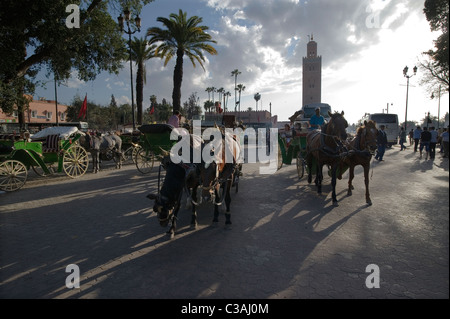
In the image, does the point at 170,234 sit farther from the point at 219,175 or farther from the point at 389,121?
the point at 389,121

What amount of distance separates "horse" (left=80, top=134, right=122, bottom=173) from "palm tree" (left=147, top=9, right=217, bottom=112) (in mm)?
7551

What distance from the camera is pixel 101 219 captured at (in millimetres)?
5594

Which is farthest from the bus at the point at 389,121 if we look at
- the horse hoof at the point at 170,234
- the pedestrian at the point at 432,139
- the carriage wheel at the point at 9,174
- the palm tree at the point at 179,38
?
the carriage wheel at the point at 9,174

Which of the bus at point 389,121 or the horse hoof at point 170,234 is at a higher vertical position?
the bus at point 389,121

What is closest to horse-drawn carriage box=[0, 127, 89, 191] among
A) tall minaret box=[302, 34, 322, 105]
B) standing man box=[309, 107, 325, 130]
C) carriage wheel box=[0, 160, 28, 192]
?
carriage wheel box=[0, 160, 28, 192]

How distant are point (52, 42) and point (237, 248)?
13.8m

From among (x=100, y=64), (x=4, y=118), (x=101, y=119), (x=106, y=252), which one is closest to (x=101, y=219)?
(x=106, y=252)

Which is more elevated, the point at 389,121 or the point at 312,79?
the point at 312,79

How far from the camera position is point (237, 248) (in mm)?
4191

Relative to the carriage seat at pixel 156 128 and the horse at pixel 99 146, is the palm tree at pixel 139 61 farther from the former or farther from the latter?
the carriage seat at pixel 156 128

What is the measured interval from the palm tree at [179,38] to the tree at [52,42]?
9.82 ft

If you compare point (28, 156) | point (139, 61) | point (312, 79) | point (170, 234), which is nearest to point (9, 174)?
point (28, 156)

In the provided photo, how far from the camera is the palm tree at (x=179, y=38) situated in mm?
19391
